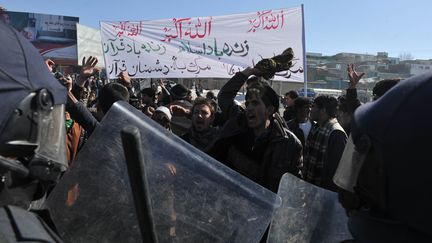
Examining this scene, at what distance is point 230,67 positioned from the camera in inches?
283

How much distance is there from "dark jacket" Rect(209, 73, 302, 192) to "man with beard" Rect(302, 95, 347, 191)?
3.17 feet

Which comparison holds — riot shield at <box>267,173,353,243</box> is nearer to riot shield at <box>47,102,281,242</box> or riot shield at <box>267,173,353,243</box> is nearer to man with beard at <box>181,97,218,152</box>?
riot shield at <box>47,102,281,242</box>

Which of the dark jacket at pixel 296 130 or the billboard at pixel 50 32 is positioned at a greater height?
the billboard at pixel 50 32

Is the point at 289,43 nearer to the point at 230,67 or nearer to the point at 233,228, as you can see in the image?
the point at 230,67

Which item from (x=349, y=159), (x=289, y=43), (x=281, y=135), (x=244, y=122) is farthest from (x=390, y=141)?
(x=289, y=43)

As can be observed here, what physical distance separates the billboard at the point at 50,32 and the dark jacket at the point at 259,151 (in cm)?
3505

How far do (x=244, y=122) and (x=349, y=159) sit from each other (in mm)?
2075

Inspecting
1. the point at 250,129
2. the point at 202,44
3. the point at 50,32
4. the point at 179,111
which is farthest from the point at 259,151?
the point at 50,32

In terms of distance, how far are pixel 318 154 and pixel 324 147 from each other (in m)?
0.10

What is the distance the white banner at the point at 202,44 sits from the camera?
7031 mm

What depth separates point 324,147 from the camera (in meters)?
4.23

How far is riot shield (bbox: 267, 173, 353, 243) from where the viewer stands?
4.55ft

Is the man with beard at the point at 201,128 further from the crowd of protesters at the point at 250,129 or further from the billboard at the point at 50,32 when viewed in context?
the billboard at the point at 50,32

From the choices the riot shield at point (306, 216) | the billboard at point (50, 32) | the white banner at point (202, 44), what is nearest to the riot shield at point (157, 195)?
the riot shield at point (306, 216)
